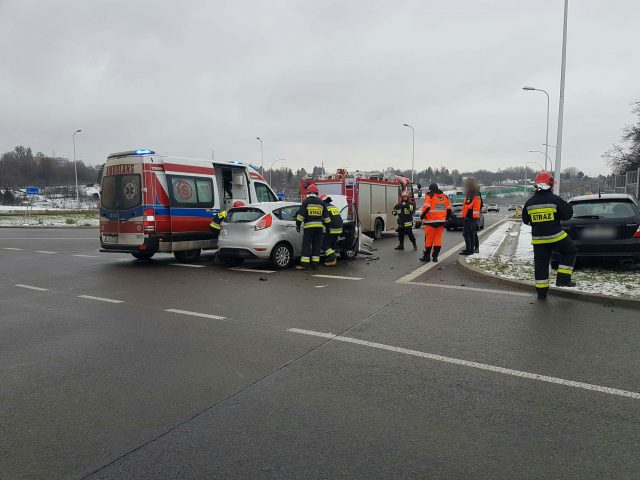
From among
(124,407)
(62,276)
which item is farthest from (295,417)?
(62,276)

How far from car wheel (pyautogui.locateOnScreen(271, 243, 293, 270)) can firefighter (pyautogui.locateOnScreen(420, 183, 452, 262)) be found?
3399mm

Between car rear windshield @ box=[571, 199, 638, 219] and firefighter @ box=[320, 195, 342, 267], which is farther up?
car rear windshield @ box=[571, 199, 638, 219]

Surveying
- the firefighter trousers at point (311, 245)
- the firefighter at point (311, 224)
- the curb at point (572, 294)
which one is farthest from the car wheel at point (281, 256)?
the curb at point (572, 294)

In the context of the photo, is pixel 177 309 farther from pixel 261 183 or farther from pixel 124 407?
pixel 261 183

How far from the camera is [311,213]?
10.6 m

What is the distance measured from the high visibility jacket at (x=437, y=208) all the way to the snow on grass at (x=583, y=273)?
1.14 metres

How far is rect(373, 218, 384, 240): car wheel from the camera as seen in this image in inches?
746

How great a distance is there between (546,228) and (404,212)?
271 inches

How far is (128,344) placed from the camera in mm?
5168

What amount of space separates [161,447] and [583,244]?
27.3ft

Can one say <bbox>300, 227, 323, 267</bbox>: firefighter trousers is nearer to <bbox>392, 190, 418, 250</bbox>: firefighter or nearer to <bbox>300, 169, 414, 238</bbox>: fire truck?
<bbox>392, 190, 418, 250</bbox>: firefighter

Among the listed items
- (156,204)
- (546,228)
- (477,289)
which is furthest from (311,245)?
(546,228)

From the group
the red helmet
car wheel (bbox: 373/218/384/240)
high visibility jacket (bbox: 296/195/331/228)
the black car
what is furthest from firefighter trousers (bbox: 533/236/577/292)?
car wheel (bbox: 373/218/384/240)

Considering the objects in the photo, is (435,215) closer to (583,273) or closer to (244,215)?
(583,273)
